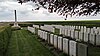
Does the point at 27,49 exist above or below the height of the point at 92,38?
below

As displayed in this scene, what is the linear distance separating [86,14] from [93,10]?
426 millimetres

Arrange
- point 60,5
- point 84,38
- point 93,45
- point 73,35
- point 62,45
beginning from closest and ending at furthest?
1. point 60,5
2. point 62,45
3. point 93,45
4. point 84,38
5. point 73,35

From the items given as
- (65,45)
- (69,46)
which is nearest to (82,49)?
(69,46)

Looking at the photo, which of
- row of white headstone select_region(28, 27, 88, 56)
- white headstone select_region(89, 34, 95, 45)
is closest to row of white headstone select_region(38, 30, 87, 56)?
row of white headstone select_region(28, 27, 88, 56)

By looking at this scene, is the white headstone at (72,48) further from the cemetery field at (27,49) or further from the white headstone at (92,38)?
the white headstone at (92,38)

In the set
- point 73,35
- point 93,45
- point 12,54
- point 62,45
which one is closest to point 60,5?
point 62,45

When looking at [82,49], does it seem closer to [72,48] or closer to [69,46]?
[72,48]

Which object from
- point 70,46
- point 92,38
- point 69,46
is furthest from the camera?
point 92,38

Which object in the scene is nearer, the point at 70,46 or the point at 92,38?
the point at 70,46

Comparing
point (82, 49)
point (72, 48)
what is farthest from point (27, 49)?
point (82, 49)

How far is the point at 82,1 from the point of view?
10898 millimetres

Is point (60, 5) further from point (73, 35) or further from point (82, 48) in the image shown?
point (73, 35)

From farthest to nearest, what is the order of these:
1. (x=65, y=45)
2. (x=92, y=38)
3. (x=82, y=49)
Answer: (x=92, y=38) → (x=65, y=45) → (x=82, y=49)

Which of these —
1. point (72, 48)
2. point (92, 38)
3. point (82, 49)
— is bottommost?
point (92, 38)
